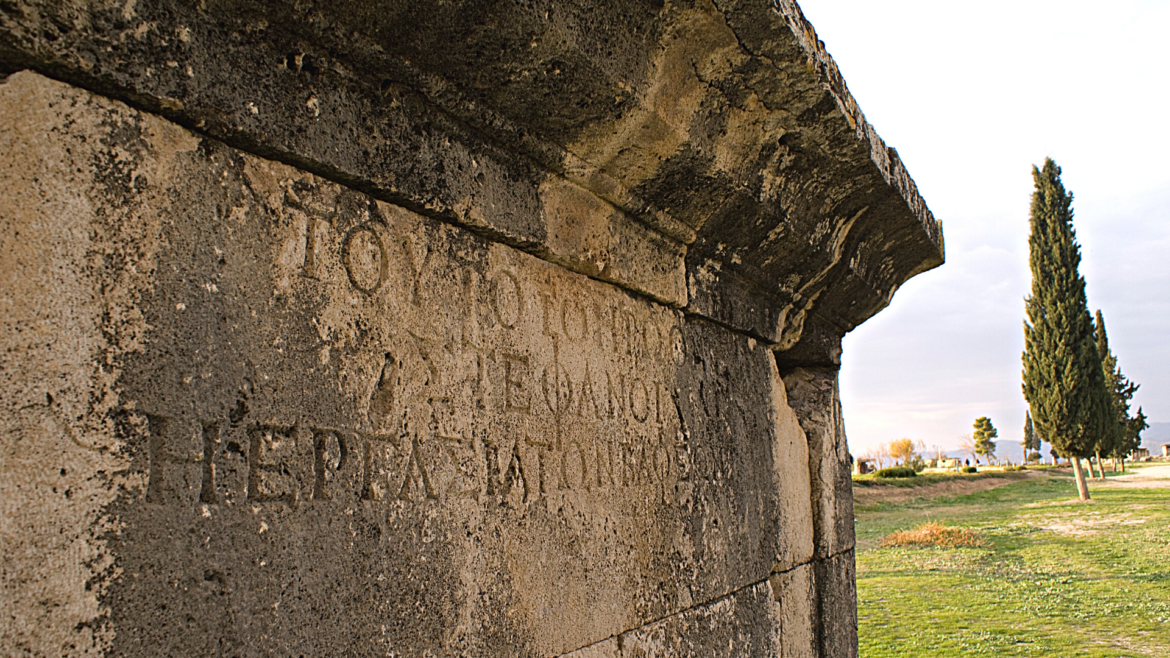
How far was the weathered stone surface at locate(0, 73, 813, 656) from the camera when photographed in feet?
2.90

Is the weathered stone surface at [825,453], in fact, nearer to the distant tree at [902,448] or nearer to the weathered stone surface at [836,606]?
the weathered stone surface at [836,606]

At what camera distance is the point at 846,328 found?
3.27 metres

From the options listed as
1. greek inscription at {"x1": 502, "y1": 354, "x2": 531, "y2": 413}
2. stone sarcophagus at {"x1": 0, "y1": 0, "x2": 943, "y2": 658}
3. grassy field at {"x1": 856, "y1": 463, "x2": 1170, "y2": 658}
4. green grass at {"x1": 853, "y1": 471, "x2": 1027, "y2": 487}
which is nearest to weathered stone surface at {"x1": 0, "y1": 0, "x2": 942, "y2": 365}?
stone sarcophagus at {"x1": 0, "y1": 0, "x2": 943, "y2": 658}

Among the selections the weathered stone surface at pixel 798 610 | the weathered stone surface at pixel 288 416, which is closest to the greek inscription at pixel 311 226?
the weathered stone surface at pixel 288 416

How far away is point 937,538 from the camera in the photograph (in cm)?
1287

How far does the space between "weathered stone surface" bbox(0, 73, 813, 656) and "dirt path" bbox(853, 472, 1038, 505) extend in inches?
736

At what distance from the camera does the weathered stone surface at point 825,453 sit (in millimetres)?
2889

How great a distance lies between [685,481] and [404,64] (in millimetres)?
1303

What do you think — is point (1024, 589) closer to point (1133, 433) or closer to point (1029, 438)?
point (1133, 433)

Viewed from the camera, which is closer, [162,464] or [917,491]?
[162,464]

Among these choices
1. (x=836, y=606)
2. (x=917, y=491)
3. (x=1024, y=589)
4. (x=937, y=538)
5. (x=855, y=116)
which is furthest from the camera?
(x=917, y=491)

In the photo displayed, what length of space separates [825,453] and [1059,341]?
23.5 m

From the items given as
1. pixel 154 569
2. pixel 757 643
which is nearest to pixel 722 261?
pixel 757 643

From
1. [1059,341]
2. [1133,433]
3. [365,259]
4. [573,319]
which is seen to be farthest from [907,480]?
[365,259]
